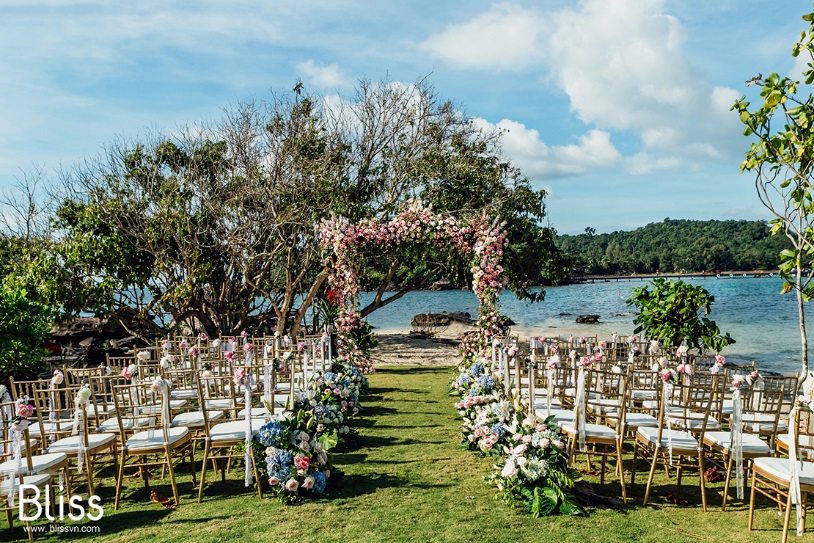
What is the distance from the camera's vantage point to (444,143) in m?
17.4

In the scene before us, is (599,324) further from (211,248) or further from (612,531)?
(612,531)

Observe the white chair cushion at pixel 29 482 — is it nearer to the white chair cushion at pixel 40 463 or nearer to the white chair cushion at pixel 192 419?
the white chair cushion at pixel 40 463

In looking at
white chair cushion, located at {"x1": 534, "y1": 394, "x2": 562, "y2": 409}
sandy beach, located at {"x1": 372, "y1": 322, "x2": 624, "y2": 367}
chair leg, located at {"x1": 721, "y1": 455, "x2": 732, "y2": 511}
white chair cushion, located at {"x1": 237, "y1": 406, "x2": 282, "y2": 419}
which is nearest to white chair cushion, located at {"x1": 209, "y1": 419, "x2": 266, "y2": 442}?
white chair cushion, located at {"x1": 237, "y1": 406, "x2": 282, "y2": 419}

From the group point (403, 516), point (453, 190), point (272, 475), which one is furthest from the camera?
point (453, 190)

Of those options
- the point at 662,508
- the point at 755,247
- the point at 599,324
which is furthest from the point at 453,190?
the point at 755,247

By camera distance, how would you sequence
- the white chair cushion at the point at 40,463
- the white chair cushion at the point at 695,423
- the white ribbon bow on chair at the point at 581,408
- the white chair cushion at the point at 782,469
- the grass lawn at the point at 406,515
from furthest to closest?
1. the white chair cushion at the point at 695,423
2. the white ribbon bow on chair at the point at 581,408
3. the white chair cushion at the point at 40,463
4. the grass lawn at the point at 406,515
5. the white chair cushion at the point at 782,469

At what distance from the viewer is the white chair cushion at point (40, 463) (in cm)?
478

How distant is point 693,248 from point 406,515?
80.8 meters

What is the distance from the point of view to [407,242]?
1326 cm

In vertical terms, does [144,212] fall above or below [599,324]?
above

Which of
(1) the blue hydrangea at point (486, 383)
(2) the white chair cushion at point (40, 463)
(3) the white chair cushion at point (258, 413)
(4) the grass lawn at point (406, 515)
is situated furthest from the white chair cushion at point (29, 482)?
(1) the blue hydrangea at point (486, 383)

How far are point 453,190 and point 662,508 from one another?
1245cm

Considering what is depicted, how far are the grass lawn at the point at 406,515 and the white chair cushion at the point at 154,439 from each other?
0.52 metres

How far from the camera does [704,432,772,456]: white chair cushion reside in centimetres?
520
